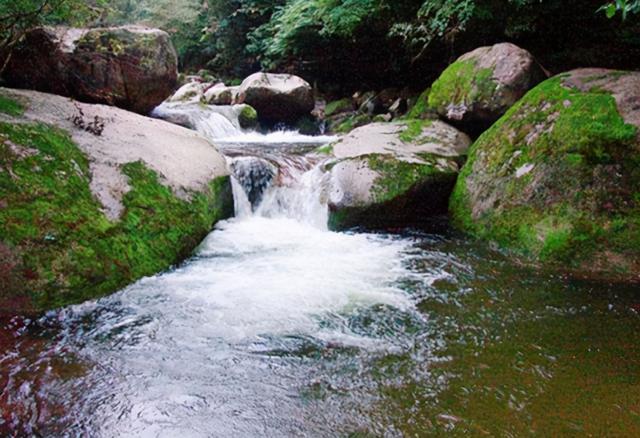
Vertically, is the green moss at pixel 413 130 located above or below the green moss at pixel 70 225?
above

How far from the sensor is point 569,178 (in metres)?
4.51

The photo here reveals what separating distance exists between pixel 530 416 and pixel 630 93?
164 inches

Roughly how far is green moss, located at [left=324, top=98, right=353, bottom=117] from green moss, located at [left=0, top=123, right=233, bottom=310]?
10801mm

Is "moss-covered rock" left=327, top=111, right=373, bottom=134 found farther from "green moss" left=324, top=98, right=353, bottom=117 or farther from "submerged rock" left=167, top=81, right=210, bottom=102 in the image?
"submerged rock" left=167, top=81, right=210, bottom=102

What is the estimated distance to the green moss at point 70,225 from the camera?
11.1ft

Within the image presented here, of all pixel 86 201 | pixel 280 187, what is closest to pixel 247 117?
pixel 280 187

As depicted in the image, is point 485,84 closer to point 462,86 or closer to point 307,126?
point 462,86

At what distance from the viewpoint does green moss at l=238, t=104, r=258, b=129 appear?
13.0m

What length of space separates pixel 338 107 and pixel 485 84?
29.9 ft

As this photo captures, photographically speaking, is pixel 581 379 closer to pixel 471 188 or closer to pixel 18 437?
pixel 18 437

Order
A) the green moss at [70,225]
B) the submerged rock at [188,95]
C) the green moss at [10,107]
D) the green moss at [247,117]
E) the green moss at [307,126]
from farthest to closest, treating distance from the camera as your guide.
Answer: the submerged rock at [188,95]
the green moss at [307,126]
the green moss at [247,117]
the green moss at [10,107]
the green moss at [70,225]

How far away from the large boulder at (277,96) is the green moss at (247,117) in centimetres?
52

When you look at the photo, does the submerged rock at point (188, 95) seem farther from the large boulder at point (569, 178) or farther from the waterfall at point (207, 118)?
the large boulder at point (569, 178)

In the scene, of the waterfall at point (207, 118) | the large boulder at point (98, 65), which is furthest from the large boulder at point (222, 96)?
the large boulder at point (98, 65)
